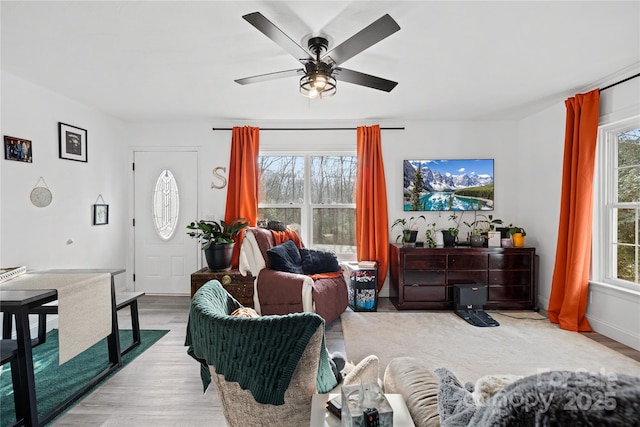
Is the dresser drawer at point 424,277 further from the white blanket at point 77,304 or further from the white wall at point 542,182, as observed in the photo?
the white blanket at point 77,304

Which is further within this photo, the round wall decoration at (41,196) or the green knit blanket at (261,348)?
the round wall decoration at (41,196)

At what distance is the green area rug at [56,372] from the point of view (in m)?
2.07

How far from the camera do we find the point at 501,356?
2.73 meters

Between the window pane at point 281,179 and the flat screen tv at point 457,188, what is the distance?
62.0 inches

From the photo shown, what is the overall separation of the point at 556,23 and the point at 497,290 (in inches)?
114

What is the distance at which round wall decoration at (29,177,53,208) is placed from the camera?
316 centimetres

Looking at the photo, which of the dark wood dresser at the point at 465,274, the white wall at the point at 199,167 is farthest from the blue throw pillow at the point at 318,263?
the white wall at the point at 199,167

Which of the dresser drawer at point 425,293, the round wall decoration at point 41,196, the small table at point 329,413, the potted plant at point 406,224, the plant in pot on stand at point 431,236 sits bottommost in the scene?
the dresser drawer at point 425,293

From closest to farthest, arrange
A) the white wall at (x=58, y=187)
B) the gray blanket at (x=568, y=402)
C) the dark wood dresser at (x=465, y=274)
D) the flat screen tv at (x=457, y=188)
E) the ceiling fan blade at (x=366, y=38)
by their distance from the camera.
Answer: the gray blanket at (x=568, y=402) → the ceiling fan blade at (x=366, y=38) → the white wall at (x=58, y=187) → the dark wood dresser at (x=465, y=274) → the flat screen tv at (x=457, y=188)

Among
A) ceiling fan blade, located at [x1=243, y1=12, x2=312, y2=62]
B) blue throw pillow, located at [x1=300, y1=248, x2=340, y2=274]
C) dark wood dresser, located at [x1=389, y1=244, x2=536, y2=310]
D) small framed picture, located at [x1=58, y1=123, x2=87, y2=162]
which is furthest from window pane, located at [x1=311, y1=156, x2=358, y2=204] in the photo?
small framed picture, located at [x1=58, y1=123, x2=87, y2=162]

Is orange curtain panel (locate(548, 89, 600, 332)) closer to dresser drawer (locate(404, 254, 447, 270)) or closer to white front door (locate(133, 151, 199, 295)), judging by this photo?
dresser drawer (locate(404, 254, 447, 270))

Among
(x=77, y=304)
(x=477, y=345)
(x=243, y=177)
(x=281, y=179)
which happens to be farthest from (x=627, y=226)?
(x=77, y=304)

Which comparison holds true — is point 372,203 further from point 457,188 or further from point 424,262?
point 457,188

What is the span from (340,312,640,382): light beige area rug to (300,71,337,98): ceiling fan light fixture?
6.98 ft
